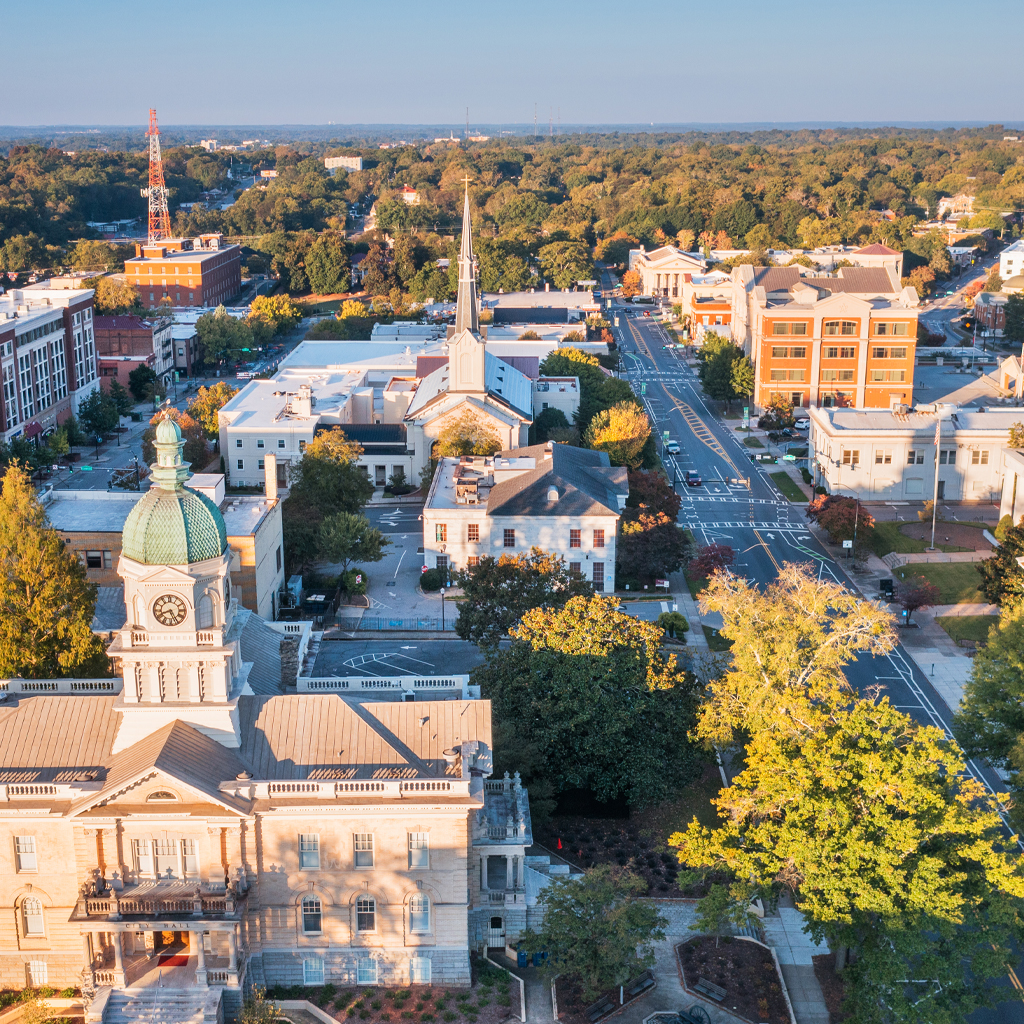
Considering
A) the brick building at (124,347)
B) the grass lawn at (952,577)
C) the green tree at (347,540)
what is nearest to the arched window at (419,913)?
the green tree at (347,540)

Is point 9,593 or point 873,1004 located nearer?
point 873,1004

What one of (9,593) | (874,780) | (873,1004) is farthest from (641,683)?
(9,593)

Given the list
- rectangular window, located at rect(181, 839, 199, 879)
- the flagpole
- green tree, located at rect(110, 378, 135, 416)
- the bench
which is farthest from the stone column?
green tree, located at rect(110, 378, 135, 416)

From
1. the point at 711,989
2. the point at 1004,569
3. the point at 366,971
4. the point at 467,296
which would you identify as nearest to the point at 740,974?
the point at 711,989

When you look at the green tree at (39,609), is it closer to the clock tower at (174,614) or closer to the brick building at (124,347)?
the clock tower at (174,614)

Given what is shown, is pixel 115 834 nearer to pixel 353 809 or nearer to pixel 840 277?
pixel 353 809

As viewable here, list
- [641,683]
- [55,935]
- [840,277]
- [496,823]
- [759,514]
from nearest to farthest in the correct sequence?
1. [55,935]
2. [496,823]
3. [641,683]
4. [759,514]
5. [840,277]

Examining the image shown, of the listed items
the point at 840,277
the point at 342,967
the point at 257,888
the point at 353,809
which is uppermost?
the point at 840,277

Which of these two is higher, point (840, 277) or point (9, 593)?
point (840, 277)
